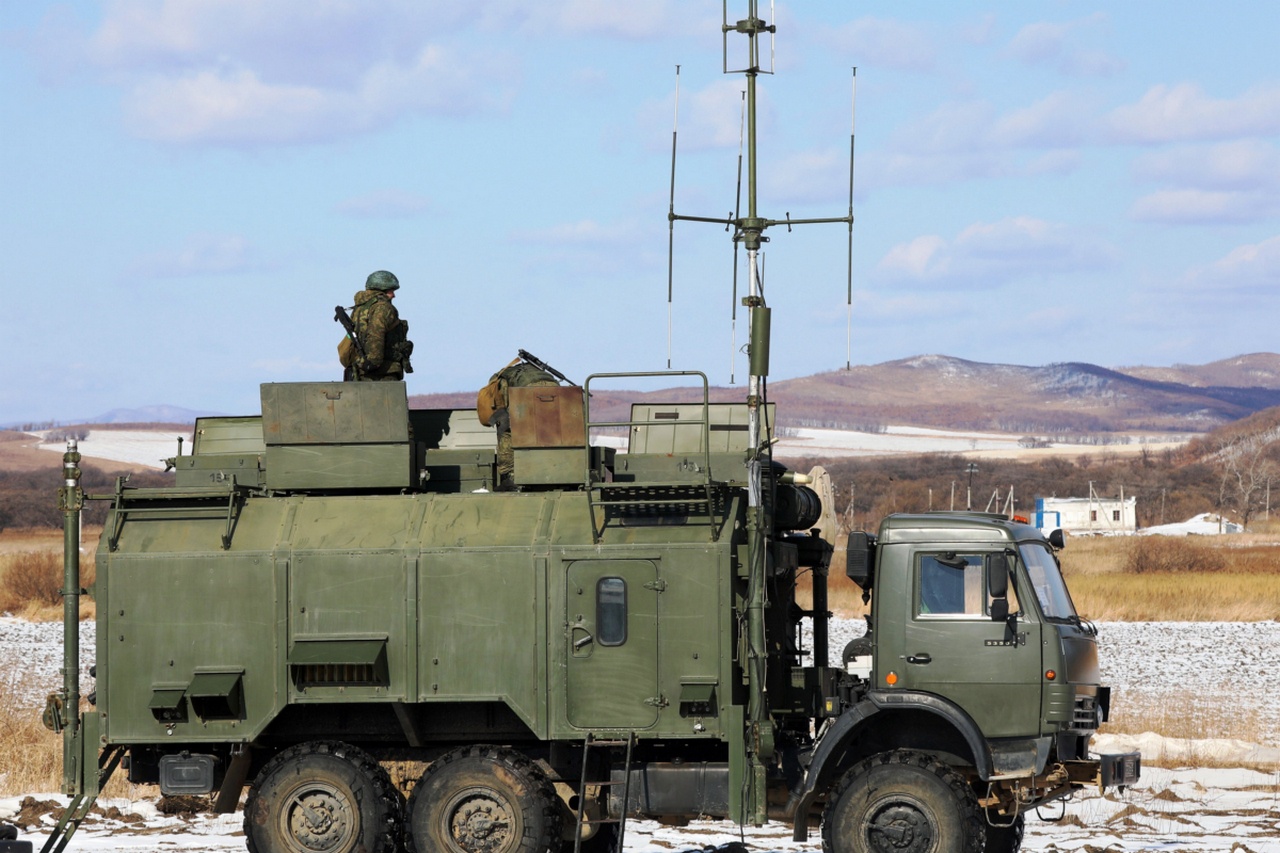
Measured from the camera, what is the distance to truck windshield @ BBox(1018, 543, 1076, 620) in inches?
508

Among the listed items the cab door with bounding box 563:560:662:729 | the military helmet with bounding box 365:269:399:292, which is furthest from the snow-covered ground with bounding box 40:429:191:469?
the cab door with bounding box 563:560:662:729

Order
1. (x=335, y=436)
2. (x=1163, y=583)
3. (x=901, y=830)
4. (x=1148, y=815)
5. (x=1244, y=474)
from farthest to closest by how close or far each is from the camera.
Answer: (x=1244, y=474)
(x=1163, y=583)
(x=1148, y=815)
(x=335, y=436)
(x=901, y=830)

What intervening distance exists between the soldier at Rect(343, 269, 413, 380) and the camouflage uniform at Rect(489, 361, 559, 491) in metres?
0.79

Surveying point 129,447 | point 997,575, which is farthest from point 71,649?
point 129,447

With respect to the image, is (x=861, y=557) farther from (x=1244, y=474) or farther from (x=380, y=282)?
(x=1244, y=474)

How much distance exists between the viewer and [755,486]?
12.7m

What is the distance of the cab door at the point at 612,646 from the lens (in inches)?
506

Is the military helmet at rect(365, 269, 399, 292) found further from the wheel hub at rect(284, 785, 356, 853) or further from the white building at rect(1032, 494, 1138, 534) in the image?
the white building at rect(1032, 494, 1138, 534)

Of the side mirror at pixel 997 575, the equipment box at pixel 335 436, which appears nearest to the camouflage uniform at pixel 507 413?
the equipment box at pixel 335 436

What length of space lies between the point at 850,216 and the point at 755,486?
267 cm

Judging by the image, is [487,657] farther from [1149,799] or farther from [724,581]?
[1149,799]

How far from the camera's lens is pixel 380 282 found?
14.5 metres

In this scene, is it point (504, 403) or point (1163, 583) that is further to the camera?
point (1163, 583)

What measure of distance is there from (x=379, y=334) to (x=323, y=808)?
12.3 feet
